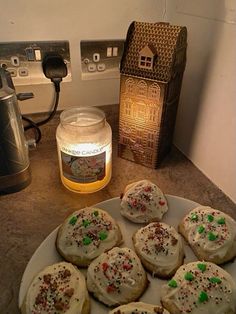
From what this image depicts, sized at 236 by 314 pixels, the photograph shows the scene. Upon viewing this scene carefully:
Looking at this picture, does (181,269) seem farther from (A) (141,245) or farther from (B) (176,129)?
(B) (176,129)

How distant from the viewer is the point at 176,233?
59 cm

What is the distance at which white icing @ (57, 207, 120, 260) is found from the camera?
547 mm

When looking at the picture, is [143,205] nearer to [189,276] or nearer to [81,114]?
[189,276]

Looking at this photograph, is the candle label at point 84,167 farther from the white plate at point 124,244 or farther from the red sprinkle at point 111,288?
the red sprinkle at point 111,288

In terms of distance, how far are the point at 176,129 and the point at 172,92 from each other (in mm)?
196

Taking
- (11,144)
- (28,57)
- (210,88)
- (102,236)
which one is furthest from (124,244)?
(28,57)

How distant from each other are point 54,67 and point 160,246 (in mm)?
532

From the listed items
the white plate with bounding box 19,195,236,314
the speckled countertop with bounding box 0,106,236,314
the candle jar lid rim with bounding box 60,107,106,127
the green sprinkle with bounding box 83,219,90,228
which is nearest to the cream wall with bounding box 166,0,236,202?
the speckled countertop with bounding box 0,106,236,314

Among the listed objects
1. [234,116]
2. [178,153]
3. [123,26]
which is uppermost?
[123,26]

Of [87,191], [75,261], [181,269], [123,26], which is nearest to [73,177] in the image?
[87,191]

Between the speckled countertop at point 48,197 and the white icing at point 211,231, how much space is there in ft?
0.35

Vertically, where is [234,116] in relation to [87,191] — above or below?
above

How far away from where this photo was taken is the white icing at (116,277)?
0.49 m

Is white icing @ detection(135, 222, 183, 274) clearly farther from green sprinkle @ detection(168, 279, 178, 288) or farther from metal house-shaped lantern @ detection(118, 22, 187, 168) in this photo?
metal house-shaped lantern @ detection(118, 22, 187, 168)
